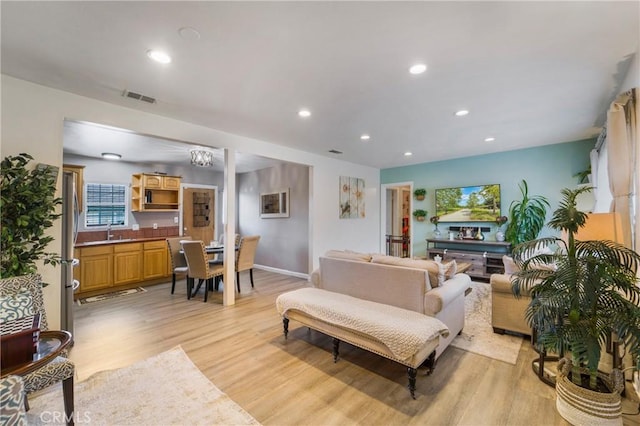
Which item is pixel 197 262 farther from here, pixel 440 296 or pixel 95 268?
pixel 440 296

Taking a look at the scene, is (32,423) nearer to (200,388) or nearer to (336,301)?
(200,388)

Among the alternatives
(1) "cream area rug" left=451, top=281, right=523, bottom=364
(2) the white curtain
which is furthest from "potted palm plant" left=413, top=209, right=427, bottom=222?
(2) the white curtain

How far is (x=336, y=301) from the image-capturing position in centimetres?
270

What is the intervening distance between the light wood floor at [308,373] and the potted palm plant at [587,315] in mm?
248

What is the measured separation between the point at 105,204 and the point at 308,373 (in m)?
5.43

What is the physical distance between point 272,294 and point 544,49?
14.9ft

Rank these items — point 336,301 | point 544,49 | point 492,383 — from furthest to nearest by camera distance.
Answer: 1. point 336,301
2. point 492,383
3. point 544,49

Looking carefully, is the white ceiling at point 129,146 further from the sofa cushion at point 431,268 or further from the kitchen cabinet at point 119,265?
the sofa cushion at point 431,268

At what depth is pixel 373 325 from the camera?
7.18 ft

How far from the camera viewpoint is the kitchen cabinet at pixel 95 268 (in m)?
4.48

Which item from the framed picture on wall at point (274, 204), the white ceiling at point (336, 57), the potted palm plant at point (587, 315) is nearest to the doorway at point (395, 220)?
the framed picture on wall at point (274, 204)

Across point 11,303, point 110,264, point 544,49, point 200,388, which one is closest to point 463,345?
point 200,388

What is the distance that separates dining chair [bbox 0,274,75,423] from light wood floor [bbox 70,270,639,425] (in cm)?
76

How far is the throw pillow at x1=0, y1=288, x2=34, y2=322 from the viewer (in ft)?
5.66
